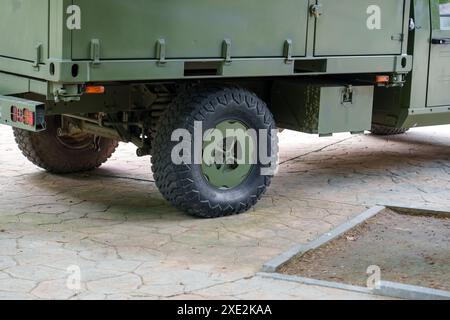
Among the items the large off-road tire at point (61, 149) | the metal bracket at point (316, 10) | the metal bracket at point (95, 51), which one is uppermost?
the metal bracket at point (316, 10)

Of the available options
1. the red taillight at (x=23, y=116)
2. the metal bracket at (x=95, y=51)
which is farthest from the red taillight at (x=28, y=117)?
the metal bracket at (x=95, y=51)

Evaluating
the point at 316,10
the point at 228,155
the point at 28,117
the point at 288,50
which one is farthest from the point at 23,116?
the point at 316,10

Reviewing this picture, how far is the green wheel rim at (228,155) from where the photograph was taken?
7137 mm

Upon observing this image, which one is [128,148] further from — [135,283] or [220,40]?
[135,283]

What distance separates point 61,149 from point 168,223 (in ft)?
6.54

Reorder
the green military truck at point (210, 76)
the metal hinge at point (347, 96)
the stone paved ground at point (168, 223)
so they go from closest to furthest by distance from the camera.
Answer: the stone paved ground at point (168, 223) < the green military truck at point (210, 76) < the metal hinge at point (347, 96)

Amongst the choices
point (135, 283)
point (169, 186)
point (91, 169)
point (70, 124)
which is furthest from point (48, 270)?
point (91, 169)

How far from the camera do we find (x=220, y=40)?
270 inches

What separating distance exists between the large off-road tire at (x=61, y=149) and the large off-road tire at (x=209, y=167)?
5.74ft

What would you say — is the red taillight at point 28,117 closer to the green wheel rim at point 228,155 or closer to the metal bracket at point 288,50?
the green wheel rim at point 228,155

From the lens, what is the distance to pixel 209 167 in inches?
282

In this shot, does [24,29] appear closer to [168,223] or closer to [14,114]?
[14,114]

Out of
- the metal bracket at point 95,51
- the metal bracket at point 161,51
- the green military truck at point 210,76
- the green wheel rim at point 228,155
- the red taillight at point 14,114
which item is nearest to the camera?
the metal bracket at point 95,51
